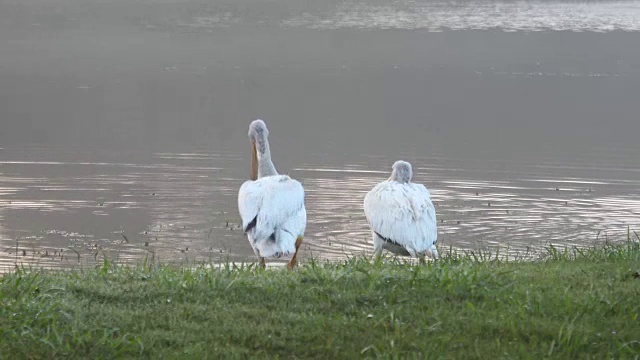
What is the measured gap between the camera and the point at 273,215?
10469 mm

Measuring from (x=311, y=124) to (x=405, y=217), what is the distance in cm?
1568

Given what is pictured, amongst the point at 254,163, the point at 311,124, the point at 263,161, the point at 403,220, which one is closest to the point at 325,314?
the point at 403,220

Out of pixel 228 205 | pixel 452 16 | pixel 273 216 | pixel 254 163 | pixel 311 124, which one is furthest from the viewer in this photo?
pixel 452 16

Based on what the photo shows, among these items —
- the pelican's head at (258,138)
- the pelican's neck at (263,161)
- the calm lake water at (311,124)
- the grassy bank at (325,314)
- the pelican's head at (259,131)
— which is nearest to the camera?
the grassy bank at (325,314)

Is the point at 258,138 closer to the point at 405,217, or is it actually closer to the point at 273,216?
the point at 405,217

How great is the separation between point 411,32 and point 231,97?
66.9 ft

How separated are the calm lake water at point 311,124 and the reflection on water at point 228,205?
5cm

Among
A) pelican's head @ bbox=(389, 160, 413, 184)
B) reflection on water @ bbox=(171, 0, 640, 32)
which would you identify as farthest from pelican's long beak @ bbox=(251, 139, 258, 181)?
reflection on water @ bbox=(171, 0, 640, 32)

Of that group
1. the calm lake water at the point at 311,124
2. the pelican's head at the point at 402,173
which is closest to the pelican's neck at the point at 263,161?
the calm lake water at the point at 311,124

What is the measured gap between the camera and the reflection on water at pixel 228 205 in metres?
13.5

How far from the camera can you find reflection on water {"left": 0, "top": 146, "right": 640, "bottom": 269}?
44.3 ft

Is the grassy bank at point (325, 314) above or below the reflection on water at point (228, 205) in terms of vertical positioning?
above

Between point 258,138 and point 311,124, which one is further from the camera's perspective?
point 311,124

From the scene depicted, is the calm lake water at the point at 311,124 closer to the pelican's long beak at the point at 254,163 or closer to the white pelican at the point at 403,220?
the pelican's long beak at the point at 254,163
